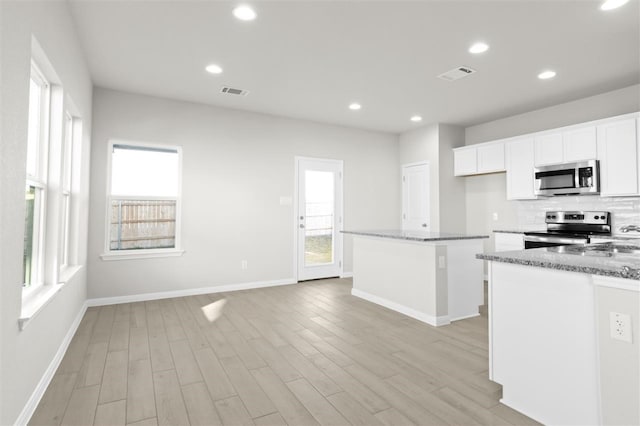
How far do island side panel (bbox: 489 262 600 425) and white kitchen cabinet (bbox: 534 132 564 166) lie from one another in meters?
3.40

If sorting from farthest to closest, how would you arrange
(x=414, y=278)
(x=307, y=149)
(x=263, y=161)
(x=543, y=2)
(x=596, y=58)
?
(x=307, y=149), (x=263, y=161), (x=414, y=278), (x=596, y=58), (x=543, y=2)

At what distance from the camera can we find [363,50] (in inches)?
133

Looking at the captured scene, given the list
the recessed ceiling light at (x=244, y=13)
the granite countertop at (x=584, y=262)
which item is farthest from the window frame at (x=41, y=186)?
the granite countertop at (x=584, y=262)

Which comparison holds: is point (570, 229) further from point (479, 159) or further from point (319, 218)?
point (319, 218)

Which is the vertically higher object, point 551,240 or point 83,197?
point 83,197

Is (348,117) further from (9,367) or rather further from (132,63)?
(9,367)

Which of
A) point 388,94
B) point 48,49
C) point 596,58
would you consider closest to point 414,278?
point 388,94

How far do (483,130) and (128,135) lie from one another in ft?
18.4

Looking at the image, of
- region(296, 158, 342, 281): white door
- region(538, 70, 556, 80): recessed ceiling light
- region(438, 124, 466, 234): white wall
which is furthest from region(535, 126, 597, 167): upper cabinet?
region(296, 158, 342, 281): white door

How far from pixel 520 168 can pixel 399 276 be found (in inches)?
105

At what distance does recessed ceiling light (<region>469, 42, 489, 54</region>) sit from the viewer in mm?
3215

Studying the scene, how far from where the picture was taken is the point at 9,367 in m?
1.63

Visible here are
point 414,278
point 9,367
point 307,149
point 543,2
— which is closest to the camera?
point 9,367

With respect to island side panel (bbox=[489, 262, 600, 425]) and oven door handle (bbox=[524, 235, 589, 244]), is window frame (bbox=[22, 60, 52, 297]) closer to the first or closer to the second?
island side panel (bbox=[489, 262, 600, 425])
